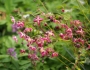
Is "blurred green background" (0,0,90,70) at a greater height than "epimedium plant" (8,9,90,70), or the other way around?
"blurred green background" (0,0,90,70)

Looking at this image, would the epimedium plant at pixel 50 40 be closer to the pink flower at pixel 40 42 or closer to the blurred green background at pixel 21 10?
the pink flower at pixel 40 42

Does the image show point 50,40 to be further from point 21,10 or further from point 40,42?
point 21,10

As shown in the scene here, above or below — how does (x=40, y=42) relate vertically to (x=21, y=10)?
below

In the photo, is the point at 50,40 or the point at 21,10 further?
the point at 21,10

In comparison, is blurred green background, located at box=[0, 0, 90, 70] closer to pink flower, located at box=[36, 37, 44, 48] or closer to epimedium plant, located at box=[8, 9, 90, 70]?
epimedium plant, located at box=[8, 9, 90, 70]

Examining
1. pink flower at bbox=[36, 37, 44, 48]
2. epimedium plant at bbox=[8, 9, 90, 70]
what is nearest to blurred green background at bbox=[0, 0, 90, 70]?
epimedium plant at bbox=[8, 9, 90, 70]

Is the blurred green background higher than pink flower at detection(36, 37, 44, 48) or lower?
higher

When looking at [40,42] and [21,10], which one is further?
[21,10]

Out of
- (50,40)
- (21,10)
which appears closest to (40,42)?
(50,40)

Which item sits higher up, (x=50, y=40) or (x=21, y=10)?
(x=21, y=10)

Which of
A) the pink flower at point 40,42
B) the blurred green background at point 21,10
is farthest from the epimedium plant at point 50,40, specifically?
the blurred green background at point 21,10

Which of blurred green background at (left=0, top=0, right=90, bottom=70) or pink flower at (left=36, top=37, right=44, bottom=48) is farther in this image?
blurred green background at (left=0, top=0, right=90, bottom=70)

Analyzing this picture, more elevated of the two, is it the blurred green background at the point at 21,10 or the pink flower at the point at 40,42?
the blurred green background at the point at 21,10

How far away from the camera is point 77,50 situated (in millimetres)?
2006
